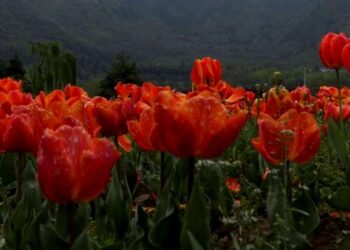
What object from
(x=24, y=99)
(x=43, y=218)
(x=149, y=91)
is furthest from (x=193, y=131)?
(x=149, y=91)

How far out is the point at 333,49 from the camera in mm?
4172

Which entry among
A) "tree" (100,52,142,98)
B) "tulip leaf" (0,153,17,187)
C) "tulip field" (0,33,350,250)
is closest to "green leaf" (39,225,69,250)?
"tulip field" (0,33,350,250)

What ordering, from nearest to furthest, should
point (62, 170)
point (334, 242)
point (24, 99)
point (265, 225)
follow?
point (62, 170) → point (334, 242) → point (265, 225) → point (24, 99)

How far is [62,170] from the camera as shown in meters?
1.86

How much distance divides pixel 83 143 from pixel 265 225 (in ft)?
5.56

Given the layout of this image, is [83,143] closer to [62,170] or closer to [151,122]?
[62,170]

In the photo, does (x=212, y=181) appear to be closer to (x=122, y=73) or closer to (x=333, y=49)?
(x=333, y=49)

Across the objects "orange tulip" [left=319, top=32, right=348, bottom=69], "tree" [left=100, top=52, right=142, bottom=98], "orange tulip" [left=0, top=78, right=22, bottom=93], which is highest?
"orange tulip" [left=319, top=32, right=348, bottom=69]

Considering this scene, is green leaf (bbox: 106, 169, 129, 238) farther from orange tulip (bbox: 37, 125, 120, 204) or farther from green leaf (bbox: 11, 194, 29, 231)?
orange tulip (bbox: 37, 125, 120, 204)

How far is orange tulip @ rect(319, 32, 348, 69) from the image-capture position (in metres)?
4.13

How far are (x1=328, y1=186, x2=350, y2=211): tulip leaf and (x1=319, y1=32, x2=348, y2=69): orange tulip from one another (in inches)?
55.4

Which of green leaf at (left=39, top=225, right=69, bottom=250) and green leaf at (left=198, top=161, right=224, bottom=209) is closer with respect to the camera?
green leaf at (left=39, top=225, right=69, bottom=250)

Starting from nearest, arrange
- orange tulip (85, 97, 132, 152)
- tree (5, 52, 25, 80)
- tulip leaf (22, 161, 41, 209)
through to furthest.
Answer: tulip leaf (22, 161, 41, 209)
orange tulip (85, 97, 132, 152)
tree (5, 52, 25, 80)

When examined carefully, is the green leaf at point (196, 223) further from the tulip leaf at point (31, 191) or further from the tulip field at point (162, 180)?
the tulip leaf at point (31, 191)
